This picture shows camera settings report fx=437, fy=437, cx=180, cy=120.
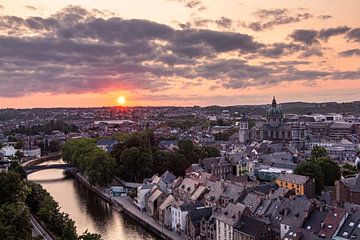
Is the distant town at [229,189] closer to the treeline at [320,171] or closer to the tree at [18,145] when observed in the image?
the treeline at [320,171]

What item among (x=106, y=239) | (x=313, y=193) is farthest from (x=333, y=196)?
(x=106, y=239)

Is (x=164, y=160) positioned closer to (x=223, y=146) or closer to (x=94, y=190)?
(x=94, y=190)

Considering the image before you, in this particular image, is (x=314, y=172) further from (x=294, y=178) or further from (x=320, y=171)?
(x=294, y=178)

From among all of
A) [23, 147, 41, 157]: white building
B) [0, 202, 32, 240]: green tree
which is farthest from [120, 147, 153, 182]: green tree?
[23, 147, 41, 157]: white building

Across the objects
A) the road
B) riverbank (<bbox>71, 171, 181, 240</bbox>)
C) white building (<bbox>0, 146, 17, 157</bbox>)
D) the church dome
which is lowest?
riverbank (<bbox>71, 171, 181, 240</bbox>)

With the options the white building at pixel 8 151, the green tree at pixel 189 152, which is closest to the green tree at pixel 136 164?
the green tree at pixel 189 152

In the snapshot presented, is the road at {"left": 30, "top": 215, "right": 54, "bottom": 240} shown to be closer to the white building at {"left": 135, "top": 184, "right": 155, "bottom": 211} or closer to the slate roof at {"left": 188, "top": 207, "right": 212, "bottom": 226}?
the slate roof at {"left": 188, "top": 207, "right": 212, "bottom": 226}
